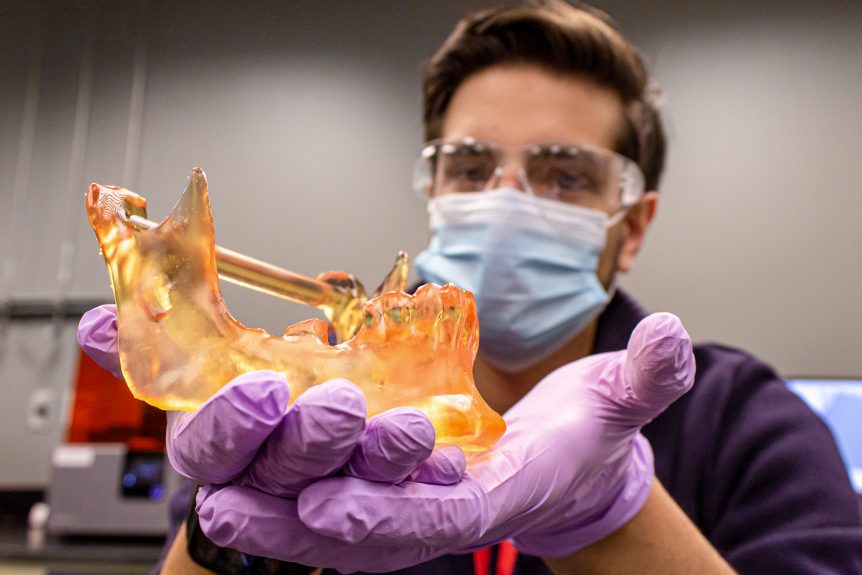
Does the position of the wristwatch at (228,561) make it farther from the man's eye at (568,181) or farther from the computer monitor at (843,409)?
the computer monitor at (843,409)

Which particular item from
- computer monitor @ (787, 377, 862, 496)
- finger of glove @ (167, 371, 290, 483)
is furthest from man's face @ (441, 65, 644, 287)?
computer monitor @ (787, 377, 862, 496)

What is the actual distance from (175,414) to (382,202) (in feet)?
3.62

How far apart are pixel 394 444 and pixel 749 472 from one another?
0.84m

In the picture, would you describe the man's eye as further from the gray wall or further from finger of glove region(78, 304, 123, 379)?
finger of glove region(78, 304, 123, 379)

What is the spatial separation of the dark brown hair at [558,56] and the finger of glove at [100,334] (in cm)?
94

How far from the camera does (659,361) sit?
1.99ft

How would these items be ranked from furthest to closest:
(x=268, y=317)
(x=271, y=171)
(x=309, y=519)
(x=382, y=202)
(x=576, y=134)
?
(x=382, y=202)
(x=576, y=134)
(x=271, y=171)
(x=268, y=317)
(x=309, y=519)

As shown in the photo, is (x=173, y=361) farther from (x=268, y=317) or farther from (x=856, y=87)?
(x=856, y=87)

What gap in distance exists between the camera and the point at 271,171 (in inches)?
41.4

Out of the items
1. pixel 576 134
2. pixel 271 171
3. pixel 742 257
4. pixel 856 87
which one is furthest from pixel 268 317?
pixel 856 87

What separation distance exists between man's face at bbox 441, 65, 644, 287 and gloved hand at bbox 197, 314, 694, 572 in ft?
1.89

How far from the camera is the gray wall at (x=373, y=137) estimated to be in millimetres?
1281

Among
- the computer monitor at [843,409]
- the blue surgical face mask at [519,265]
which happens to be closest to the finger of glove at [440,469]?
the blue surgical face mask at [519,265]

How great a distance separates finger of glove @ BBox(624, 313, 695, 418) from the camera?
0.60 meters
